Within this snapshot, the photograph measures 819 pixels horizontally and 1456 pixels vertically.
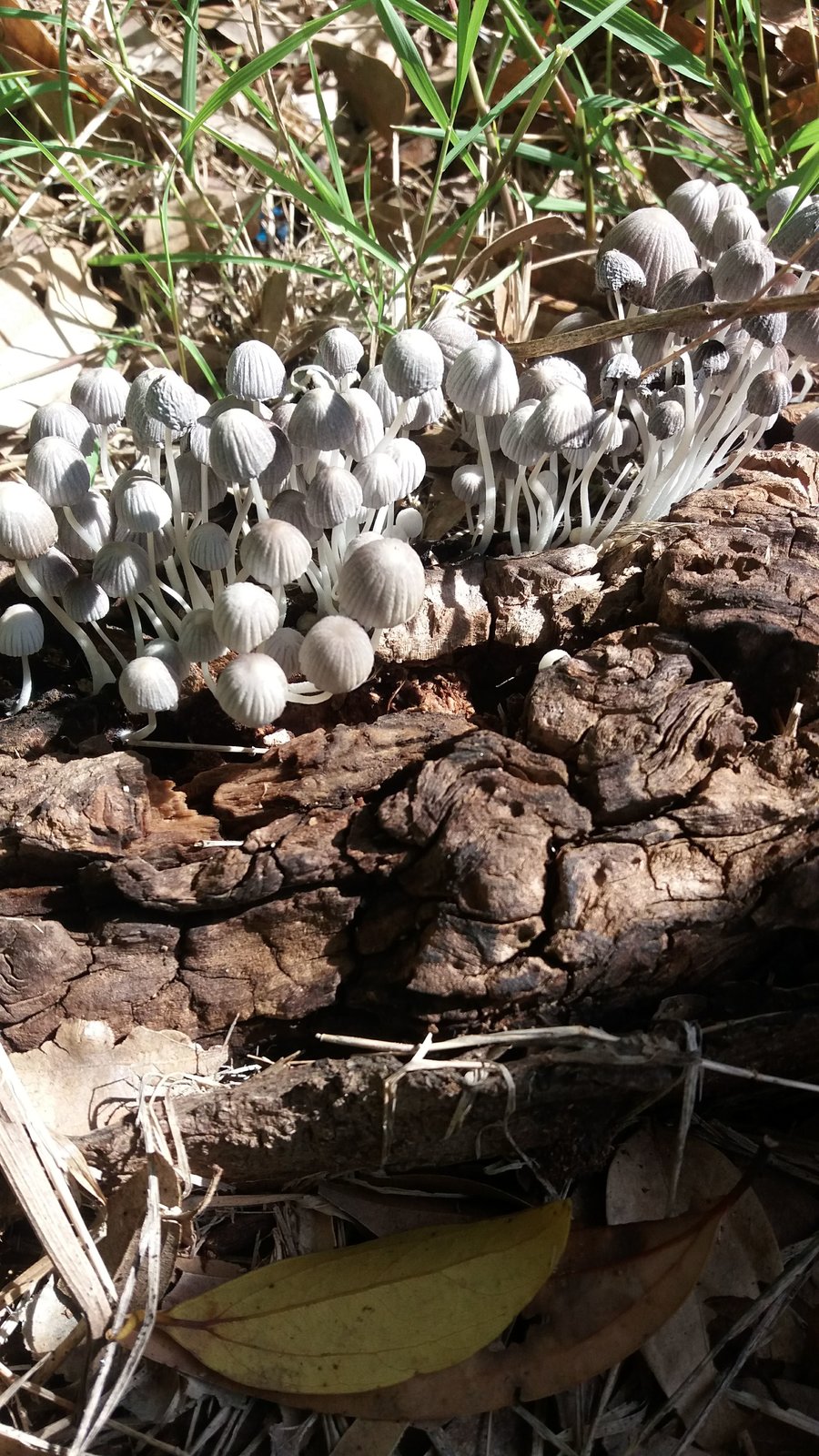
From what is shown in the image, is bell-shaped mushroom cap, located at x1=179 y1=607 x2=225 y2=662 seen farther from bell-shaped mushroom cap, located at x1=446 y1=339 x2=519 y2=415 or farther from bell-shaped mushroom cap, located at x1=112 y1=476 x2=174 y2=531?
bell-shaped mushroom cap, located at x1=446 y1=339 x2=519 y2=415

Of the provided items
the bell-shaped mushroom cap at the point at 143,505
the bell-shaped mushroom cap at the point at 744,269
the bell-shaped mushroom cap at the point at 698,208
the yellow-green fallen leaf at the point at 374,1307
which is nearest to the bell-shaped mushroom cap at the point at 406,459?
the bell-shaped mushroom cap at the point at 143,505

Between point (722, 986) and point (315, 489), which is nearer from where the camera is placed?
point (722, 986)

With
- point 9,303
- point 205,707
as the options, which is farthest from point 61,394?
point 205,707

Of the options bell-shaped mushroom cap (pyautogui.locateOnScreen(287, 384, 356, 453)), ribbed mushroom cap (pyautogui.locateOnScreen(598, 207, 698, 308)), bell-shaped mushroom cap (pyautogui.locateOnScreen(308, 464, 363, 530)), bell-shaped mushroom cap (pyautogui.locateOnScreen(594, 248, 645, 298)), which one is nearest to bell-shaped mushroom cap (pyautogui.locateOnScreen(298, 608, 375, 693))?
bell-shaped mushroom cap (pyautogui.locateOnScreen(308, 464, 363, 530))

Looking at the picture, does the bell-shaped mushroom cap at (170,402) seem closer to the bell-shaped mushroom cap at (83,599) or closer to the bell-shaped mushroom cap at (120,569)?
the bell-shaped mushroom cap at (120,569)

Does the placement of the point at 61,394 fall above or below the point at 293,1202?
above

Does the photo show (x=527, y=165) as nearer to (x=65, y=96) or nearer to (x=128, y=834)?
(x=65, y=96)
